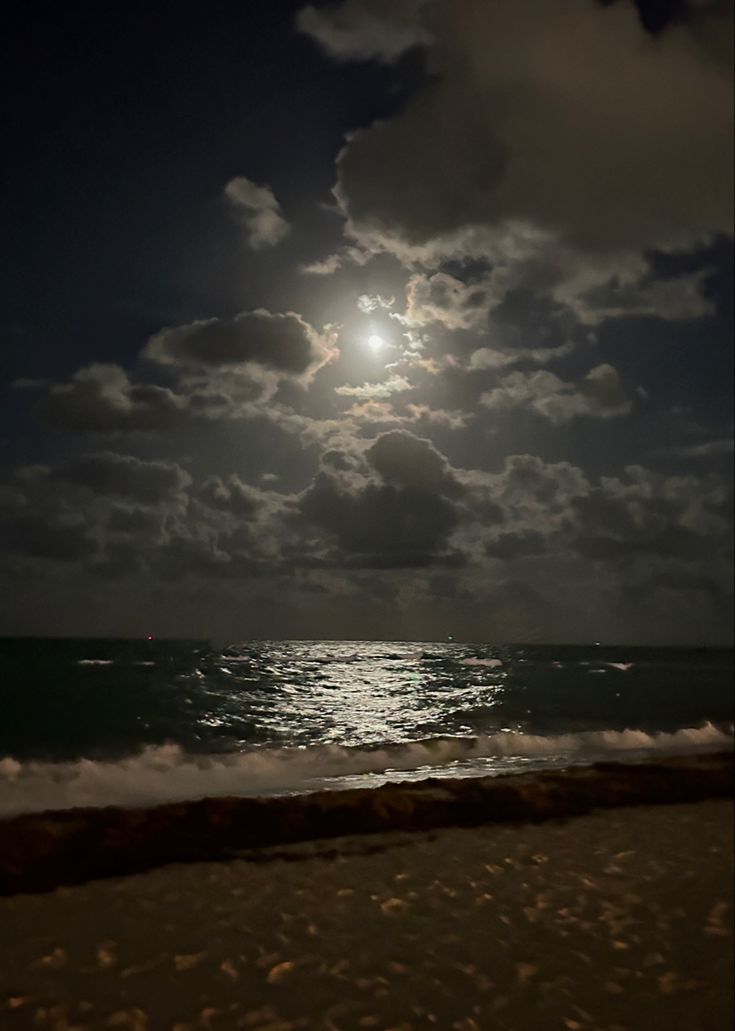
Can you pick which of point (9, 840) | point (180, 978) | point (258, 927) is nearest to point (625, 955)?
point (258, 927)

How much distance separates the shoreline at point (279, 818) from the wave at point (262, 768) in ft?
13.9

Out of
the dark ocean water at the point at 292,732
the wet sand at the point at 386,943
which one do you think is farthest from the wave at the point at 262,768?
the wet sand at the point at 386,943

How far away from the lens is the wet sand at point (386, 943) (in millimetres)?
5875

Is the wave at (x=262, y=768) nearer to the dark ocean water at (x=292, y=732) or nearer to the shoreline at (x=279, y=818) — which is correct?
the dark ocean water at (x=292, y=732)

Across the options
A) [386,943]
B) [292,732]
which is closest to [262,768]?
[292,732]

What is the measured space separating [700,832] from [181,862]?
8.84m

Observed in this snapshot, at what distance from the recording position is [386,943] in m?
7.23

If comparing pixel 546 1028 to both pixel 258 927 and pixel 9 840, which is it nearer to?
pixel 258 927

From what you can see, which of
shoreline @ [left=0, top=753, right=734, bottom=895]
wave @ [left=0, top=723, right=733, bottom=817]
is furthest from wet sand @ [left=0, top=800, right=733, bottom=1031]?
wave @ [left=0, top=723, right=733, bottom=817]

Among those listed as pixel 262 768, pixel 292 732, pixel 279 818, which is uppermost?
pixel 279 818

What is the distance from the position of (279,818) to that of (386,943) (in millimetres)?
5016

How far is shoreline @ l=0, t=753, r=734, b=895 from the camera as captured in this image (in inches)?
378

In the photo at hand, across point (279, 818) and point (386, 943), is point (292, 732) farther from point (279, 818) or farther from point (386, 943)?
point (386, 943)

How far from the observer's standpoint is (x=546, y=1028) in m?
5.65
